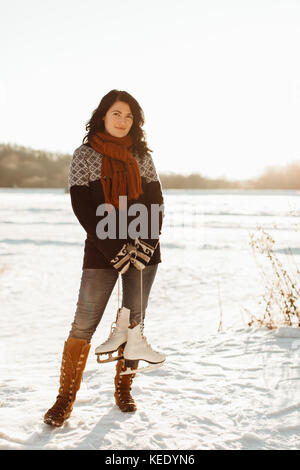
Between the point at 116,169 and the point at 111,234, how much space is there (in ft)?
1.20

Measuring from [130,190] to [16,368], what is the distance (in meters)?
2.30

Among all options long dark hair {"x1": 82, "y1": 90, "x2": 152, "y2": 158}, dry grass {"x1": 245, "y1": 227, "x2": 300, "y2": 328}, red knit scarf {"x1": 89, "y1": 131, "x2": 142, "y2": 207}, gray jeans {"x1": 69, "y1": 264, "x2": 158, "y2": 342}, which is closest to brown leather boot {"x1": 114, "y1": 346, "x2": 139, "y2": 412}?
gray jeans {"x1": 69, "y1": 264, "x2": 158, "y2": 342}

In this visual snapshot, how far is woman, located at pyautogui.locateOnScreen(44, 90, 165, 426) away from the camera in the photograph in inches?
99.6

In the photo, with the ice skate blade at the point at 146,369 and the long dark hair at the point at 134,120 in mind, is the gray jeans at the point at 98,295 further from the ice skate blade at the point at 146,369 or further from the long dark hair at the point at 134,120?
the long dark hair at the point at 134,120

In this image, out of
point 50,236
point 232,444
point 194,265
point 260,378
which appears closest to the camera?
point 232,444

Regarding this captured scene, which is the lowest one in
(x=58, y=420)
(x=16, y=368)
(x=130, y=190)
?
(x=16, y=368)

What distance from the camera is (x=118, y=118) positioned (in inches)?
103

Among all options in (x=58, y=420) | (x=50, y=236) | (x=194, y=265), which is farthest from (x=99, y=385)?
(x=50, y=236)

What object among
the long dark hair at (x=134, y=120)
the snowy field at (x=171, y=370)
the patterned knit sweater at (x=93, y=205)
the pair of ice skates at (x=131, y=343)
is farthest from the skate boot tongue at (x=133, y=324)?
the long dark hair at (x=134, y=120)

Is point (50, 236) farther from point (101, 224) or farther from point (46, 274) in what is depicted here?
point (101, 224)

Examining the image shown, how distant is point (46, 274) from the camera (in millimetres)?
7902

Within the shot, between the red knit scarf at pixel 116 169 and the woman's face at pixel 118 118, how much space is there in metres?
0.03

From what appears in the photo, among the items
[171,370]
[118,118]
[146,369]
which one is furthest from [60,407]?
[118,118]

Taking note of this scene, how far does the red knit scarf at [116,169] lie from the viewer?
2.55 meters
